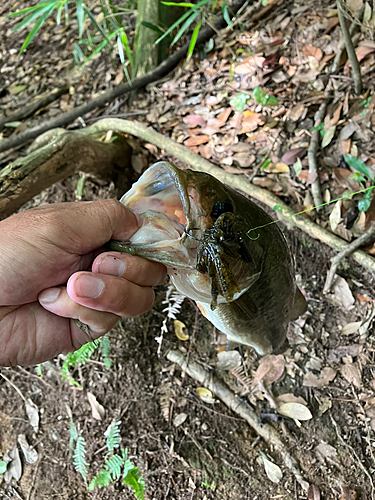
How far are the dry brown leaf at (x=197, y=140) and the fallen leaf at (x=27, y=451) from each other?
2.56 metres

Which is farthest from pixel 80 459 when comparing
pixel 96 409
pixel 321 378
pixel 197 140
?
pixel 197 140

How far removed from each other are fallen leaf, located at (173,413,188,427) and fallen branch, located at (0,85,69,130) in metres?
3.40

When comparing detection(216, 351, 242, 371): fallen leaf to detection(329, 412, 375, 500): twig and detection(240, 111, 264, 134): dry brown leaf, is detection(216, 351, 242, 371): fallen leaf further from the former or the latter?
detection(240, 111, 264, 134): dry brown leaf

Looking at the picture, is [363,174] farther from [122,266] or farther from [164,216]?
[122,266]

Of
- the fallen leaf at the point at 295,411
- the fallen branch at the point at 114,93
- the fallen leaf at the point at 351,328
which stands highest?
the fallen branch at the point at 114,93

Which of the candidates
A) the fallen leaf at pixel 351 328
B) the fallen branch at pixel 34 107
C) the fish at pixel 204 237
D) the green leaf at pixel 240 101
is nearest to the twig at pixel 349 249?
the fallen leaf at pixel 351 328

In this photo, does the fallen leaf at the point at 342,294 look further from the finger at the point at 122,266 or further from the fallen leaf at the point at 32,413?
the fallen leaf at the point at 32,413

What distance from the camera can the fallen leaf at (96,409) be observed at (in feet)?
8.98

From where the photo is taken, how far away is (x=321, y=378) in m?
2.46

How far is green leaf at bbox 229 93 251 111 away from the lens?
3.06m

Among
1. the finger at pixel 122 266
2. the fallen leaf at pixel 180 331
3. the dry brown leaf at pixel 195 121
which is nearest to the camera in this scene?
the finger at pixel 122 266

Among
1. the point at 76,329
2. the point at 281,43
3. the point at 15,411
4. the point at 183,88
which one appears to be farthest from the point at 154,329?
the point at 281,43

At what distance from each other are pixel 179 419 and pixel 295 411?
2.49 ft

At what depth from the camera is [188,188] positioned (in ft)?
3.74
